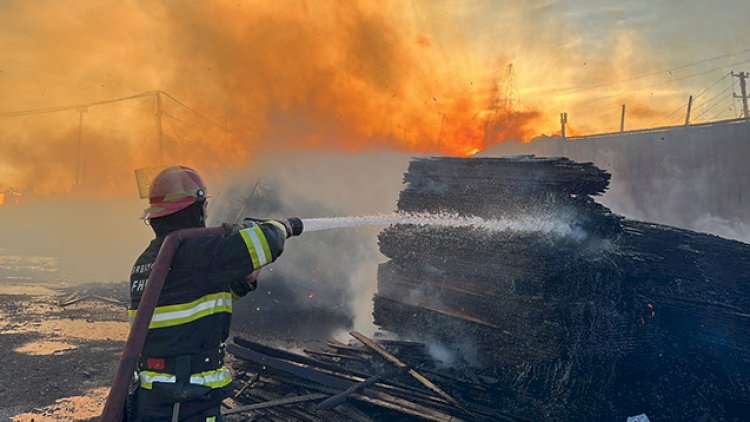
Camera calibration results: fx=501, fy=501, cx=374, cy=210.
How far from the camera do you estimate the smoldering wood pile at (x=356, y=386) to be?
5613 millimetres

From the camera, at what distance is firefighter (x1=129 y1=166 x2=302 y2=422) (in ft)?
9.87

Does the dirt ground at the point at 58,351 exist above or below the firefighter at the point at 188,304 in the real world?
below

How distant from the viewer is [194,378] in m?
3.12

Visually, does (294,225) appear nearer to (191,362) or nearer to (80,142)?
(191,362)

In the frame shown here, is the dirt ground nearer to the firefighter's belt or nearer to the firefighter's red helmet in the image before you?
the firefighter's belt

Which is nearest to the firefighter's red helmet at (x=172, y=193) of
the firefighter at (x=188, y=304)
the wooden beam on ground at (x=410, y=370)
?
the firefighter at (x=188, y=304)

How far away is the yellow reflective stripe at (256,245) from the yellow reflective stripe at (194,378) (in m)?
0.79

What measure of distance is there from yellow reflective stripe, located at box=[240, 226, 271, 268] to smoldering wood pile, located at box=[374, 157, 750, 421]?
397 centimetres

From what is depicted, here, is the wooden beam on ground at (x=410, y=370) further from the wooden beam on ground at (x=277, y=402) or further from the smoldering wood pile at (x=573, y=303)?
the wooden beam on ground at (x=277, y=402)

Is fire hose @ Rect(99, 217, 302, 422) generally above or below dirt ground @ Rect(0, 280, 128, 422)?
above

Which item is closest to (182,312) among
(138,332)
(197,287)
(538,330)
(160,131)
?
(197,287)

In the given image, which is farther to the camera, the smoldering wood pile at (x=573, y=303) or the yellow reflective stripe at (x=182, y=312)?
the smoldering wood pile at (x=573, y=303)

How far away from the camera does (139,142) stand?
3344cm

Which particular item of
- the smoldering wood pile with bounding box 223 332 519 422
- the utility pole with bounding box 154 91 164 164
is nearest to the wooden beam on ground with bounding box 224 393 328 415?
the smoldering wood pile with bounding box 223 332 519 422
